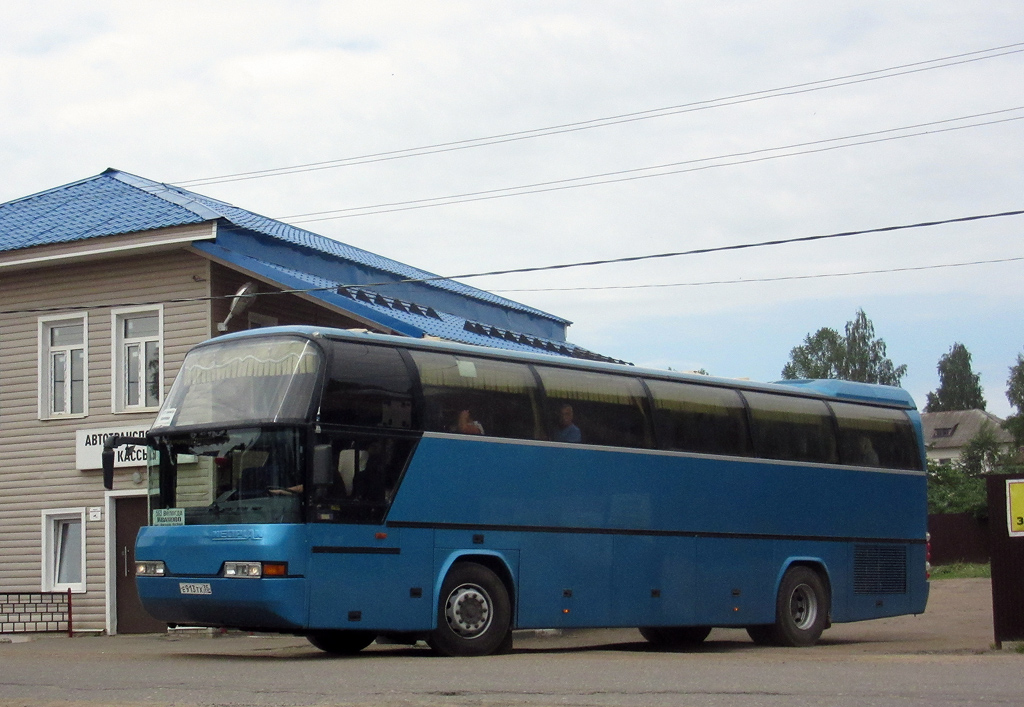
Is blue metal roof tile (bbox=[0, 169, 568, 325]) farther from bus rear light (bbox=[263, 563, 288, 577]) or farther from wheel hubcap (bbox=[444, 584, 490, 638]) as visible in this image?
bus rear light (bbox=[263, 563, 288, 577])

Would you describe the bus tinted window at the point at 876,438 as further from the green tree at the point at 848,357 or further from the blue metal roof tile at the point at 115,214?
the green tree at the point at 848,357

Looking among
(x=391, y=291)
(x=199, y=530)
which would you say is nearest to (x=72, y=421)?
(x=391, y=291)

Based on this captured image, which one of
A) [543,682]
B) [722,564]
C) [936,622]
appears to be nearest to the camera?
[543,682]

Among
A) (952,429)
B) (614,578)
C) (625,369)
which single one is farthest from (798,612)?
(952,429)

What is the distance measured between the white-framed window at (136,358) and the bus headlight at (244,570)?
10764 mm

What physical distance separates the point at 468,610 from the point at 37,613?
12.0 m

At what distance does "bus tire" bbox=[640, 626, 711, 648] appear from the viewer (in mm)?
19328

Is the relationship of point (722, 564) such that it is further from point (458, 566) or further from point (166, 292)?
point (166, 292)

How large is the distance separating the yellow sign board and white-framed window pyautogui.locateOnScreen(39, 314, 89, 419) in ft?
50.5

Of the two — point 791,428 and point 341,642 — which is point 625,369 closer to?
point 791,428

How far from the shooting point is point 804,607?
19.2m

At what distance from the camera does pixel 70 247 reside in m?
23.8

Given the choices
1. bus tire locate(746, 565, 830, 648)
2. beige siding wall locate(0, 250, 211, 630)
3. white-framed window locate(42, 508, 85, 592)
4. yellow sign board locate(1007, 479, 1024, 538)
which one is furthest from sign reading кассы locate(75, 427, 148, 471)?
yellow sign board locate(1007, 479, 1024, 538)

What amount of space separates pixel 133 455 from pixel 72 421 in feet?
5.57
